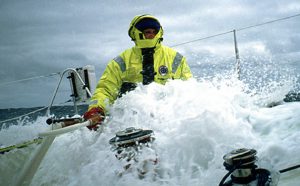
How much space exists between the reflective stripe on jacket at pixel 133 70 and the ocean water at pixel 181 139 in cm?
38

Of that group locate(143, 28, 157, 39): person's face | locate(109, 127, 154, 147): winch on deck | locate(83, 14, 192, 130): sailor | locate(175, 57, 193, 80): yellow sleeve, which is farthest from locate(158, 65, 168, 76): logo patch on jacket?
locate(109, 127, 154, 147): winch on deck

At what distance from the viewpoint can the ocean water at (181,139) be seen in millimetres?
2154

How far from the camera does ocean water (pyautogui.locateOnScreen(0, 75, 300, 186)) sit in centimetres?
215

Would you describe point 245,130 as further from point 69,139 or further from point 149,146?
point 69,139

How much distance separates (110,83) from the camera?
3941mm

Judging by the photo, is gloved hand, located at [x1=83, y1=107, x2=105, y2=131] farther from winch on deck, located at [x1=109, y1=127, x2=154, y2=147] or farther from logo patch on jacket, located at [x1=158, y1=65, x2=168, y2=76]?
logo patch on jacket, located at [x1=158, y1=65, x2=168, y2=76]

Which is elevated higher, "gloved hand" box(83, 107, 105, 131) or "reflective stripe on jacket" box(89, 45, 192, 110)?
"reflective stripe on jacket" box(89, 45, 192, 110)

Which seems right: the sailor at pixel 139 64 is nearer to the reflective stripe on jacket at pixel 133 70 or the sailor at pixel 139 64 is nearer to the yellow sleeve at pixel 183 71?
the reflective stripe on jacket at pixel 133 70

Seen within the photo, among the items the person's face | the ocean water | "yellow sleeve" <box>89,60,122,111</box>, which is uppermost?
the person's face

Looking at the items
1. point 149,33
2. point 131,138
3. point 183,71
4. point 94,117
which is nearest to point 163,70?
point 183,71

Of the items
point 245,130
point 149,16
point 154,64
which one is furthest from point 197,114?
point 149,16

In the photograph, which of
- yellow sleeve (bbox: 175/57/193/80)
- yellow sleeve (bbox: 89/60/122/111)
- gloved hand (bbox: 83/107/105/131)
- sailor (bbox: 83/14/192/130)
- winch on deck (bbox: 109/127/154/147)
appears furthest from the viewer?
yellow sleeve (bbox: 175/57/193/80)

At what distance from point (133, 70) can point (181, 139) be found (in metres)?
1.66

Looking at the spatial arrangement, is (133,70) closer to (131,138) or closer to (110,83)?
(110,83)
